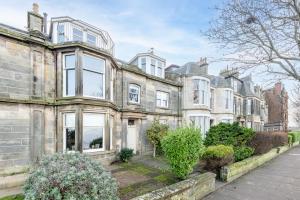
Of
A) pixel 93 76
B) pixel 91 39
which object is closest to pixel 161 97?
pixel 91 39

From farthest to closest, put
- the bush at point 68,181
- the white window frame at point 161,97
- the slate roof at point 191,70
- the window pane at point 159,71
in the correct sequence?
the slate roof at point 191,70 → the window pane at point 159,71 → the white window frame at point 161,97 → the bush at point 68,181

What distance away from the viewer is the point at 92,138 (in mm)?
12469

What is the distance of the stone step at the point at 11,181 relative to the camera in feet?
31.8

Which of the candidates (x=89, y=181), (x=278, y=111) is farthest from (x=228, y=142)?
(x=278, y=111)

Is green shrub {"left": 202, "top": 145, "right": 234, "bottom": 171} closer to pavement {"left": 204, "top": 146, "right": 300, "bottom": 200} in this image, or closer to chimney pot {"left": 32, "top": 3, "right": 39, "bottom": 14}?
pavement {"left": 204, "top": 146, "right": 300, "bottom": 200}

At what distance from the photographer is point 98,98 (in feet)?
41.6

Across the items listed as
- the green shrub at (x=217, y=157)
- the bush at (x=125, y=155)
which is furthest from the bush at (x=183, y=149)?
the bush at (x=125, y=155)

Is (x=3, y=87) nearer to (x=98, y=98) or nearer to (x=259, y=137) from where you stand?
(x=98, y=98)

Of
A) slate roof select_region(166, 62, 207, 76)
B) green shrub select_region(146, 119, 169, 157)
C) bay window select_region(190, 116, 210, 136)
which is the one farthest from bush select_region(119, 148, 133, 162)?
slate roof select_region(166, 62, 207, 76)

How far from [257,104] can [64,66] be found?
33.0 m

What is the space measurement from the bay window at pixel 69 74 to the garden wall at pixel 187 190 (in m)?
7.88

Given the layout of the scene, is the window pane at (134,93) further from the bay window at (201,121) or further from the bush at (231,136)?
the bay window at (201,121)

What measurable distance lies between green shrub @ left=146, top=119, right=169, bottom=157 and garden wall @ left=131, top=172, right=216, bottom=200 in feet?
27.2

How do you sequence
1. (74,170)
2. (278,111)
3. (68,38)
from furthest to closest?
(278,111)
(68,38)
(74,170)
